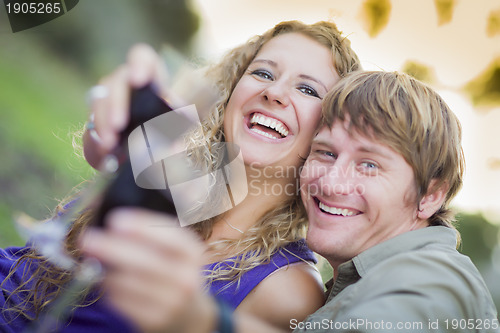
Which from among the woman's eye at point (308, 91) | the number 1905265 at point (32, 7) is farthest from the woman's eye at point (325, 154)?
the number 1905265 at point (32, 7)

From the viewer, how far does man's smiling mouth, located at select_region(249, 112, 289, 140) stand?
5.11ft

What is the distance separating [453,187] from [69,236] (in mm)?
1264

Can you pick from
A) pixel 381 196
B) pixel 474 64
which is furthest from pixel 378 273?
pixel 474 64

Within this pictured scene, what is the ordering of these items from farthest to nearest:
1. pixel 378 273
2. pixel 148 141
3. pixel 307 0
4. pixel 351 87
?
pixel 307 0
pixel 351 87
pixel 378 273
pixel 148 141

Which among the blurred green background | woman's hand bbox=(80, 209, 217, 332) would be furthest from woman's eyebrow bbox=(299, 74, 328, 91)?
the blurred green background

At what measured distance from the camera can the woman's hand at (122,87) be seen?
2.45 ft

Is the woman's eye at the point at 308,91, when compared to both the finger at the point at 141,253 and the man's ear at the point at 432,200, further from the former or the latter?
the finger at the point at 141,253

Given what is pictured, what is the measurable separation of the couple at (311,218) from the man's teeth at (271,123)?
1cm

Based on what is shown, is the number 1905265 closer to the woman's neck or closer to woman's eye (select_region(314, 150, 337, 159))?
the woman's neck

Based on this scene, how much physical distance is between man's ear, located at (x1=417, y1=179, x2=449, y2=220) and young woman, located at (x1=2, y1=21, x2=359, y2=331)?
1.30 ft

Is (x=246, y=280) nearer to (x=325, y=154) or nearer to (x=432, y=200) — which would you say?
(x=325, y=154)

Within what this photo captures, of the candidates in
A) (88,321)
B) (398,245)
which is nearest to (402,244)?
(398,245)

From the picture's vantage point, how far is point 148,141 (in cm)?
81

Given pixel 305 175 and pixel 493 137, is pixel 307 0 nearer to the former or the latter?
pixel 305 175
